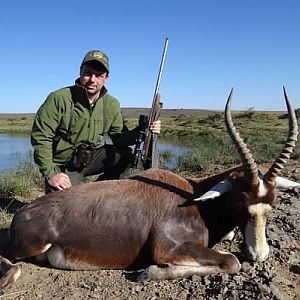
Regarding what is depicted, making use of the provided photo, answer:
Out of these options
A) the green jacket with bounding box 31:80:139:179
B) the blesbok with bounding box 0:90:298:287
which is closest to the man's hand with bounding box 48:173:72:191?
the green jacket with bounding box 31:80:139:179

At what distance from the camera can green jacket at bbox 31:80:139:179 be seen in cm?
617

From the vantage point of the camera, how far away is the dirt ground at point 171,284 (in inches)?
161

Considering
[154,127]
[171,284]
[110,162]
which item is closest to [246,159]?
[171,284]

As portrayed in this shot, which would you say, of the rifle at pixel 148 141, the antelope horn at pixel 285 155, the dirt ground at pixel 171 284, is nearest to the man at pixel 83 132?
the rifle at pixel 148 141

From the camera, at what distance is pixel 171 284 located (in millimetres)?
4336

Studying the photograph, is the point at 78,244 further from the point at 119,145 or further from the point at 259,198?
the point at 119,145

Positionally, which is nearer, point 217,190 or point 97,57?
point 217,190

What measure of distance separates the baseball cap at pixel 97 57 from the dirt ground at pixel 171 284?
9.63ft

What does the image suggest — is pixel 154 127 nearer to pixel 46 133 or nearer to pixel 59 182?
pixel 46 133

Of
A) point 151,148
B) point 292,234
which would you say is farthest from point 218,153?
point 292,234

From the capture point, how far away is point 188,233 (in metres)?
4.59

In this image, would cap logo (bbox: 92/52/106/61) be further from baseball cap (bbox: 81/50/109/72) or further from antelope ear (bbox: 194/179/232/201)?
antelope ear (bbox: 194/179/232/201)

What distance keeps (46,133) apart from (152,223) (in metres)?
2.33

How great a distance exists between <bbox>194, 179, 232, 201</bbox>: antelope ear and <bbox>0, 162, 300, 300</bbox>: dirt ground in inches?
29.3
